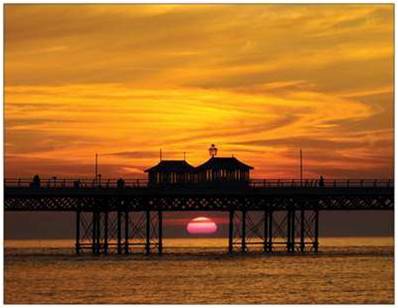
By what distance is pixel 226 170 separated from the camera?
107m

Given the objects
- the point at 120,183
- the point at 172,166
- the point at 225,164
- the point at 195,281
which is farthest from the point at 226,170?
Answer: the point at 195,281

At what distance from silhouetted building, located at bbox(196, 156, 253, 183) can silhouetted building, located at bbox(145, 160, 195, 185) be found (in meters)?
1.11

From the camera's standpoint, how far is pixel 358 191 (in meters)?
95.4

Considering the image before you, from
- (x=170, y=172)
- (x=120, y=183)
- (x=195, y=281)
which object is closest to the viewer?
(x=195, y=281)

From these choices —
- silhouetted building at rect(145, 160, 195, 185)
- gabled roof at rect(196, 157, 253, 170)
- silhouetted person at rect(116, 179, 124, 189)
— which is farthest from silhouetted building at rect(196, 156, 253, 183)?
silhouetted person at rect(116, 179, 124, 189)

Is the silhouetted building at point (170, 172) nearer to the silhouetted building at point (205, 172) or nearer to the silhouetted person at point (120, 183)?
the silhouetted building at point (205, 172)

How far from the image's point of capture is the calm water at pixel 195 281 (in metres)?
67.2

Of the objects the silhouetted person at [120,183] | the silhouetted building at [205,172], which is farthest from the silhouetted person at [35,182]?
the silhouetted building at [205,172]

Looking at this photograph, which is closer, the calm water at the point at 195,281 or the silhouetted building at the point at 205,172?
the calm water at the point at 195,281

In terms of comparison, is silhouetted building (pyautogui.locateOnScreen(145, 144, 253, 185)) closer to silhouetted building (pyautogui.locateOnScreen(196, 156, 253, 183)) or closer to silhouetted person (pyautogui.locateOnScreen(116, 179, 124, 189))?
Result: silhouetted building (pyautogui.locateOnScreen(196, 156, 253, 183))

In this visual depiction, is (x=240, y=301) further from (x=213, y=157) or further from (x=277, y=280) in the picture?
(x=213, y=157)

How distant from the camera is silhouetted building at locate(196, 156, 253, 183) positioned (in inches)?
4200

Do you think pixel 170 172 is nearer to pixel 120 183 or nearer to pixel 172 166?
pixel 172 166

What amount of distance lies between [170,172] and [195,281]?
3089 centimetres
